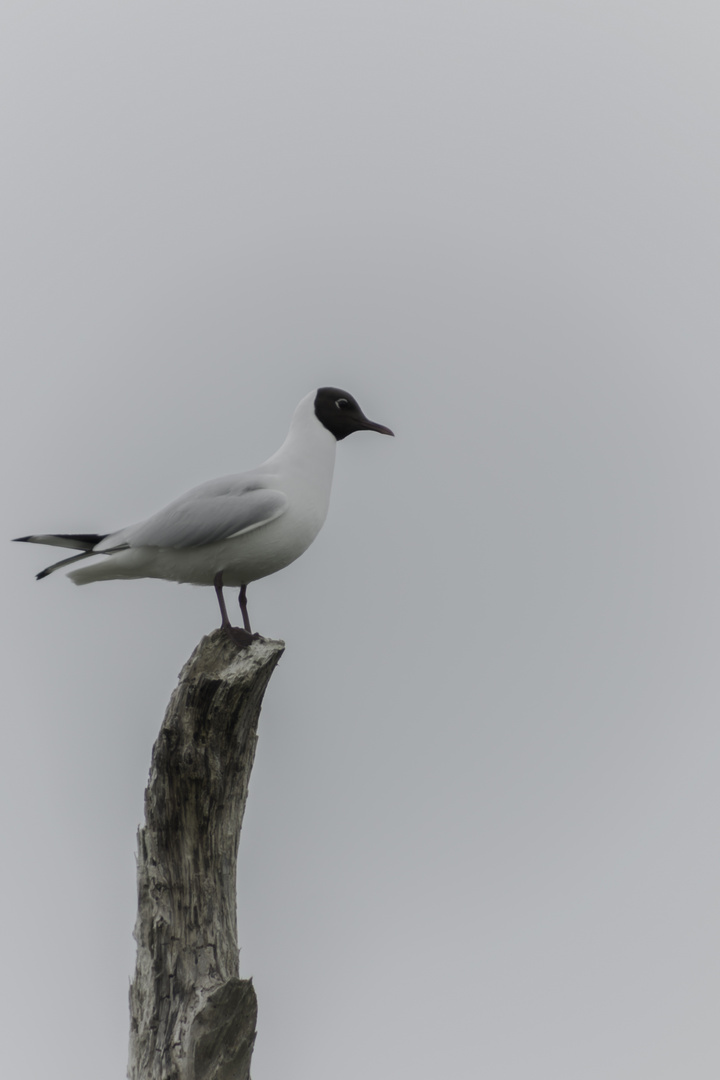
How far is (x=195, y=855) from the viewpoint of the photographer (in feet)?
20.8

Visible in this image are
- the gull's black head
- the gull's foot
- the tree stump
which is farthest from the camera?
the gull's black head

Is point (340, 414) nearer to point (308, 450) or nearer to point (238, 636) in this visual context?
point (308, 450)

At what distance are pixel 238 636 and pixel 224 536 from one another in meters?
0.67

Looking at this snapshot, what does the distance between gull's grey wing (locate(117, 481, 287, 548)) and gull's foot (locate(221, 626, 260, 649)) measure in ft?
1.98

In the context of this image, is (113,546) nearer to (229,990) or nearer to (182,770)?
(182,770)

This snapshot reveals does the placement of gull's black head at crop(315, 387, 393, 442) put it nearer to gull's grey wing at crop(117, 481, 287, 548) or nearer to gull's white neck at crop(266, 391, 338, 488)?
gull's white neck at crop(266, 391, 338, 488)

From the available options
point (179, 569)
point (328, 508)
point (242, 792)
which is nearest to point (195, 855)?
point (242, 792)

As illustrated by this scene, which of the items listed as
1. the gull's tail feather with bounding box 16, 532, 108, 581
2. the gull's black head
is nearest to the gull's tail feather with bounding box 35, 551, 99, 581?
the gull's tail feather with bounding box 16, 532, 108, 581

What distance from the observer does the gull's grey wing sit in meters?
6.76

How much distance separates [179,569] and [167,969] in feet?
8.33

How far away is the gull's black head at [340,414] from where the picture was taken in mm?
7699

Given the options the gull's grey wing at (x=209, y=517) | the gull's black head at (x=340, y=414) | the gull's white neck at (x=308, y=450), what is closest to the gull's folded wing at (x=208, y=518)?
the gull's grey wing at (x=209, y=517)

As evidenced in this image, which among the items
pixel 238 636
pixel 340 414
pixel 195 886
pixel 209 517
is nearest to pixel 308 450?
pixel 340 414

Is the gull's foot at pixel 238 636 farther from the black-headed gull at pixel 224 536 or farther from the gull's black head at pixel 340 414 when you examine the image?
the gull's black head at pixel 340 414
